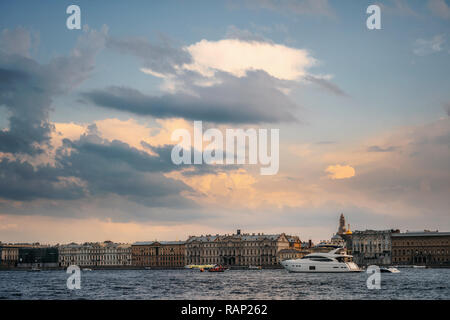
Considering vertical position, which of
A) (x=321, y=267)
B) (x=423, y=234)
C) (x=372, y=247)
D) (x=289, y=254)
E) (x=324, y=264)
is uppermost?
(x=423, y=234)

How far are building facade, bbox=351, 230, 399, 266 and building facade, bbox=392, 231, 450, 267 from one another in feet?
6.85

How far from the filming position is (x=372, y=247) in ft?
621

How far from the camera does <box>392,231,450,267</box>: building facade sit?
176 meters

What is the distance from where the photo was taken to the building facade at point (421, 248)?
176125 mm

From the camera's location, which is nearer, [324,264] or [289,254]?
[324,264]

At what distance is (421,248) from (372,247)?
50.8ft

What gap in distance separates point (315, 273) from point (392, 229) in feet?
298

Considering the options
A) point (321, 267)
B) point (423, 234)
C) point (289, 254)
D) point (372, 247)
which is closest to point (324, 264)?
point (321, 267)

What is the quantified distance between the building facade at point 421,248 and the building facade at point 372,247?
2088mm

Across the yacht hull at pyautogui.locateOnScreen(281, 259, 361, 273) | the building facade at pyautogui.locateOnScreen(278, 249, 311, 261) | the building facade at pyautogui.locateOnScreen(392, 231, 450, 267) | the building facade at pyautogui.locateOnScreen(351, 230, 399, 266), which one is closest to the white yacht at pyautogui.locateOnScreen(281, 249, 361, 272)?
the yacht hull at pyautogui.locateOnScreen(281, 259, 361, 273)

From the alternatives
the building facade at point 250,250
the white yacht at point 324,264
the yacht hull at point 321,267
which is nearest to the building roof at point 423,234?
the building facade at point 250,250

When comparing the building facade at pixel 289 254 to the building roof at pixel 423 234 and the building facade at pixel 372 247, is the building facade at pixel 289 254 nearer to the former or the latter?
the building facade at pixel 372 247

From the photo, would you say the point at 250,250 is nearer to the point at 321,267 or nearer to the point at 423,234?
the point at 423,234
